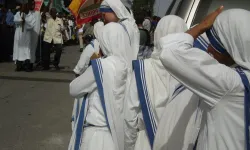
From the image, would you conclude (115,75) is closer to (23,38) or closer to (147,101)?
(147,101)

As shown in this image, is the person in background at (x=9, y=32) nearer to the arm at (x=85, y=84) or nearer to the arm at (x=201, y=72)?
the arm at (x=85, y=84)

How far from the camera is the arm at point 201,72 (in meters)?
2.08

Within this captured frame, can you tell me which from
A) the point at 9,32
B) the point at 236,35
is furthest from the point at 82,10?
the point at 236,35

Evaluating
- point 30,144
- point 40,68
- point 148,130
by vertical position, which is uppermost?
point 148,130

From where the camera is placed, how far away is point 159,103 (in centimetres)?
322

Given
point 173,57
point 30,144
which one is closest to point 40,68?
point 30,144

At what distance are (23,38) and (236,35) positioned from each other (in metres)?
11.3

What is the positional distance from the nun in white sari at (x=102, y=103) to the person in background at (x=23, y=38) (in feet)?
30.3

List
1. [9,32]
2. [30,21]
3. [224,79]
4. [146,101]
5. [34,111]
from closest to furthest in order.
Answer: [224,79]
[146,101]
[34,111]
[30,21]
[9,32]

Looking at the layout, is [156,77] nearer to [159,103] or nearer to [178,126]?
[159,103]

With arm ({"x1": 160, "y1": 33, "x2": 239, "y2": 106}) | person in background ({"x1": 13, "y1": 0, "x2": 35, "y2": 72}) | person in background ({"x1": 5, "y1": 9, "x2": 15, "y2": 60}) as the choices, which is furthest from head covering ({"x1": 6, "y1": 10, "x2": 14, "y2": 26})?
arm ({"x1": 160, "y1": 33, "x2": 239, "y2": 106})

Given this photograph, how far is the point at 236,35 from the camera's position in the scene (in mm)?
2117

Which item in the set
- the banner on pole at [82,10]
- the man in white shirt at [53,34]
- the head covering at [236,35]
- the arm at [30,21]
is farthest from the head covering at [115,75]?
the man in white shirt at [53,34]

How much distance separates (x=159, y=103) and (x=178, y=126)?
631 mm
